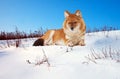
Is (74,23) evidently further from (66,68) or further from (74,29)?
(66,68)

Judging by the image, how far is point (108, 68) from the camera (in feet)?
11.6

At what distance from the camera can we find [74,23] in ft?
23.4

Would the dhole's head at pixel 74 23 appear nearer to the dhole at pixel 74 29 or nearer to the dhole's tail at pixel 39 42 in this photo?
the dhole at pixel 74 29

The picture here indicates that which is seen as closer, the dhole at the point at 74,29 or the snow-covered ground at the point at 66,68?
the snow-covered ground at the point at 66,68

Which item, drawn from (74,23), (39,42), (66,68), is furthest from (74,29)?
(66,68)

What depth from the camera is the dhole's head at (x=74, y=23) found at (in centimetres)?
711

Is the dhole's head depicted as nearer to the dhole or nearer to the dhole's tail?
the dhole

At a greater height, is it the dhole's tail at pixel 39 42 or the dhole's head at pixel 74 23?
the dhole's head at pixel 74 23

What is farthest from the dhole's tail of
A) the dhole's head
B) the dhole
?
the dhole's head

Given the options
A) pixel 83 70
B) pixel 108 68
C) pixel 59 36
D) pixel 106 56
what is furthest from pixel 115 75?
pixel 59 36

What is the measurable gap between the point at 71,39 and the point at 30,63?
304 centimetres

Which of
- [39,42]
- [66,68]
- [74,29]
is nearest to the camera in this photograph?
[66,68]

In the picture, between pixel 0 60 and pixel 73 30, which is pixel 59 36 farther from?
pixel 0 60

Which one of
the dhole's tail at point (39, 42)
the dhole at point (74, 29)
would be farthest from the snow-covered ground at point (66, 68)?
the dhole's tail at point (39, 42)
